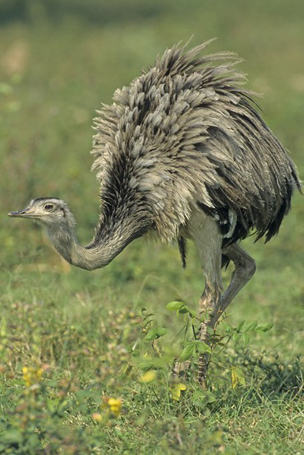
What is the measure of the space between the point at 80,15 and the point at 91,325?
466 inches

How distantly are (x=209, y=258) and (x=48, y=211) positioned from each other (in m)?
0.90

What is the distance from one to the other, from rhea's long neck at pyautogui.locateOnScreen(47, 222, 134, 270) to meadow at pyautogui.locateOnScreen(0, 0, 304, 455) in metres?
0.35

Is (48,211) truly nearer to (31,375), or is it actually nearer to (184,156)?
(184,156)

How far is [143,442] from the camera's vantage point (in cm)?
388

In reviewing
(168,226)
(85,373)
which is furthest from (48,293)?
(168,226)

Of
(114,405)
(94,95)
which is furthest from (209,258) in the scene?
(94,95)

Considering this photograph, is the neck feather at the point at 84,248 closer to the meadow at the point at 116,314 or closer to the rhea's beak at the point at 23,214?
the rhea's beak at the point at 23,214

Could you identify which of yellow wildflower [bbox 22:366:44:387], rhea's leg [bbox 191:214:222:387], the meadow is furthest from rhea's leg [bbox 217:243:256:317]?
yellow wildflower [bbox 22:366:44:387]

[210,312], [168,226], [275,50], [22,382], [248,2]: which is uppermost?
[248,2]

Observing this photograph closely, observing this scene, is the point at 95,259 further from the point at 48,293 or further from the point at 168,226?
the point at 48,293

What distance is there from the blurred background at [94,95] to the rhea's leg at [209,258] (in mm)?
734

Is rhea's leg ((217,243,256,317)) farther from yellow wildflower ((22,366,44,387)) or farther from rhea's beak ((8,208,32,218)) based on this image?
yellow wildflower ((22,366,44,387))

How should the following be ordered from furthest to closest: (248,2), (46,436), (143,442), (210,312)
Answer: (248,2) < (210,312) < (143,442) < (46,436)

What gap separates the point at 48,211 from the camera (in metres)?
4.45
